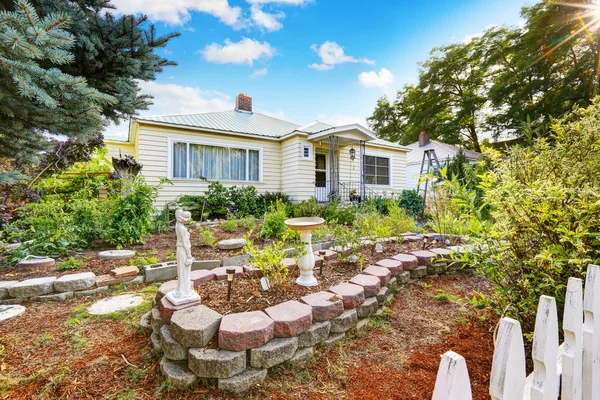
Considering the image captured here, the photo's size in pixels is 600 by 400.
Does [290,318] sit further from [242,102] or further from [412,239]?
[242,102]

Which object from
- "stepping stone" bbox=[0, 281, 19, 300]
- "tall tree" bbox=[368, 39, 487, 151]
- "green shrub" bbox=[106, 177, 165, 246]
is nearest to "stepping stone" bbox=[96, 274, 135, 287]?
"stepping stone" bbox=[0, 281, 19, 300]

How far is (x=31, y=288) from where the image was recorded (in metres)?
2.59

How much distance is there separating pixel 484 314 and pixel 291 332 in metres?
1.71

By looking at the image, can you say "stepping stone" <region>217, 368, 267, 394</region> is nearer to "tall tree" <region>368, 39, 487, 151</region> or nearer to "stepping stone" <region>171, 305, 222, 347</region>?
"stepping stone" <region>171, 305, 222, 347</region>

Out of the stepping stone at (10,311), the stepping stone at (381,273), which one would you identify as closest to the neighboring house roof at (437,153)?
the stepping stone at (381,273)

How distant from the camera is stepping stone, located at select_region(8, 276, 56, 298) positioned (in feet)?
8.36

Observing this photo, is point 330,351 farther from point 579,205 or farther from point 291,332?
point 579,205

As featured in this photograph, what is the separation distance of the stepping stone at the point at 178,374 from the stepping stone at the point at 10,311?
1859 millimetres

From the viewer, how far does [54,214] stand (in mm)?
3801

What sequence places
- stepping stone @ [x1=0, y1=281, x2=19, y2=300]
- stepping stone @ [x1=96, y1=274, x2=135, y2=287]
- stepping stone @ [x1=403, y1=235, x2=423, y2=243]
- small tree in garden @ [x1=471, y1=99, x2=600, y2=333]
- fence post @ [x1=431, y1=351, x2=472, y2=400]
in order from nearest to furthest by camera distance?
fence post @ [x1=431, y1=351, x2=472, y2=400], small tree in garden @ [x1=471, y1=99, x2=600, y2=333], stepping stone @ [x1=0, y1=281, x2=19, y2=300], stepping stone @ [x1=96, y1=274, x2=135, y2=287], stepping stone @ [x1=403, y1=235, x2=423, y2=243]

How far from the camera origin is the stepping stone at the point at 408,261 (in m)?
2.88

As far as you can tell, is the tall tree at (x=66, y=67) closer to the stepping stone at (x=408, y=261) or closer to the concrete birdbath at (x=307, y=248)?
the concrete birdbath at (x=307, y=248)

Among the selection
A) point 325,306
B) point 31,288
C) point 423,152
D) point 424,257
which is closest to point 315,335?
point 325,306

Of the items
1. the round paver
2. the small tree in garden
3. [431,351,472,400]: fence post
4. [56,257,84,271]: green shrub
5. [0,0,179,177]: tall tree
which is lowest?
the round paver
